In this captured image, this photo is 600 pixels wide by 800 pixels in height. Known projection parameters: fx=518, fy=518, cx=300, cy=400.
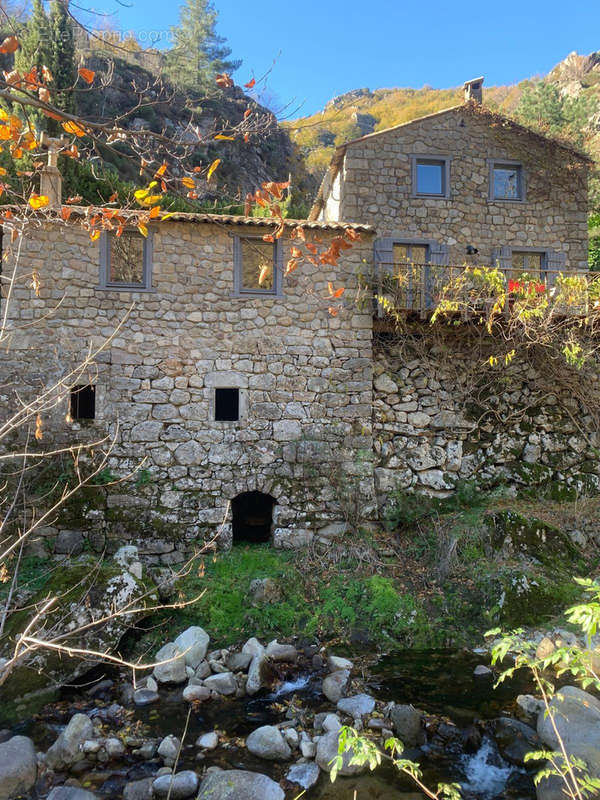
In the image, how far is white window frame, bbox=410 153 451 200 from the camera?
12711mm

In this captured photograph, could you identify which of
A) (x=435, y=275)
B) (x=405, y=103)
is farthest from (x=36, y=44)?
(x=405, y=103)

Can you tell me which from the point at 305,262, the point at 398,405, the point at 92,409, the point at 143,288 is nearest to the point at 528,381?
the point at 398,405

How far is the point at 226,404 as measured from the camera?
1021 cm

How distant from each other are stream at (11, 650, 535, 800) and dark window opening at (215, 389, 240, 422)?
15.8 ft

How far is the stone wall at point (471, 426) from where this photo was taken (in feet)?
34.9

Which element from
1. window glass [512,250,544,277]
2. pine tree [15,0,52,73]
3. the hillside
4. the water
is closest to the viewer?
the water

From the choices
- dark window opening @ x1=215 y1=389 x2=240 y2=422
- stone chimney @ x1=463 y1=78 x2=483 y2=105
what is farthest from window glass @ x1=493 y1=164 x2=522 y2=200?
dark window opening @ x1=215 y1=389 x2=240 y2=422

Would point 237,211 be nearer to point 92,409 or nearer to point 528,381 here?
point 92,409

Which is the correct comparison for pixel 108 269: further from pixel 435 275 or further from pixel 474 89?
pixel 474 89

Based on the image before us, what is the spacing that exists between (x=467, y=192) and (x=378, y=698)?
37.5 ft

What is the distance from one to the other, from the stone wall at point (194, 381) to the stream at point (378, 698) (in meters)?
3.08

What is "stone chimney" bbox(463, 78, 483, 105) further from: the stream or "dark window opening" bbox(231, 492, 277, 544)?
the stream

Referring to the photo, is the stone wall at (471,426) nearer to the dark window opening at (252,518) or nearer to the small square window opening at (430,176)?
the dark window opening at (252,518)

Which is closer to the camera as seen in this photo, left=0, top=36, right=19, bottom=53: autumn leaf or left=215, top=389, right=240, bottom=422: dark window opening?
left=0, top=36, right=19, bottom=53: autumn leaf
